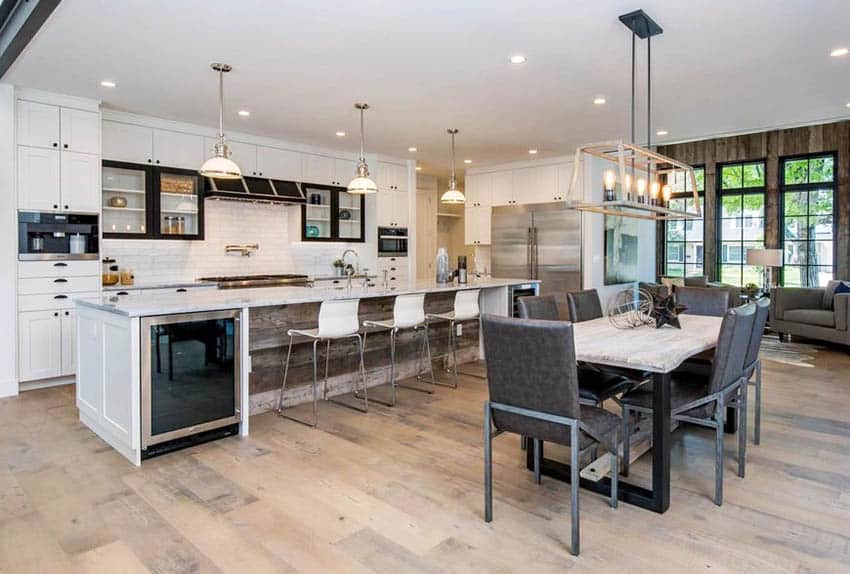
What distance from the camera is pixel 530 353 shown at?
2271 millimetres

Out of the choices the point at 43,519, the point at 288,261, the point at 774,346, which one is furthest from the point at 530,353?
the point at 774,346

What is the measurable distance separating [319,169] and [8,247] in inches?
146

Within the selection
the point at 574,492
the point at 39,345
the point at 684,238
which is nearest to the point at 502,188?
the point at 684,238

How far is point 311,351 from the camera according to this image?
4.49 m

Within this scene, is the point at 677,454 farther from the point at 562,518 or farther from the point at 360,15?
the point at 360,15

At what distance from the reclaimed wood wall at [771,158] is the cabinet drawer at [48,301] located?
28.3ft

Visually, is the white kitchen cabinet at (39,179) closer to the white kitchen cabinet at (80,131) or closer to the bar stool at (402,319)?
the white kitchen cabinet at (80,131)

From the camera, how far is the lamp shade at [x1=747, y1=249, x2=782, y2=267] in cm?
757

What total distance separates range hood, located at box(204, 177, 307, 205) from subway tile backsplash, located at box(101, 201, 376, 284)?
1.19 ft

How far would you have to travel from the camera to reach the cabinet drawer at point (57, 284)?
15.9 feet

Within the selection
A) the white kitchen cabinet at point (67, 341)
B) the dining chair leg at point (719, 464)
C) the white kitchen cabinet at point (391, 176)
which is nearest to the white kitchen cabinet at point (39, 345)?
the white kitchen cabinet at point (67, 341)

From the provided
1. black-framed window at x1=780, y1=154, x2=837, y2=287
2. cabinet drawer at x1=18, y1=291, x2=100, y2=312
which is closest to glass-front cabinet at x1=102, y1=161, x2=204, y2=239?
cabinet drawer at x1=18, y1=291, x2=100, y2=312

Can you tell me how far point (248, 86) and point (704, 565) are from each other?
4.72 metres

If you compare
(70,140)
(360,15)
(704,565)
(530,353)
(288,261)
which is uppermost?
(360,15)
